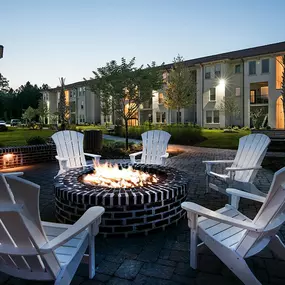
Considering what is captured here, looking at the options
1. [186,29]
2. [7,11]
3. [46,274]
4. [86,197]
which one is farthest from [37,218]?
[186,29]

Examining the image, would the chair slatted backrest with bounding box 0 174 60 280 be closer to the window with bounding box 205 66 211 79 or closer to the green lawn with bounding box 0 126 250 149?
the green lawn with bounding box 0 126 250 149

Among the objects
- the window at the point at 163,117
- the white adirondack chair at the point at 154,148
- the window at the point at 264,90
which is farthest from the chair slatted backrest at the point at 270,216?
the window at the point at 163,117

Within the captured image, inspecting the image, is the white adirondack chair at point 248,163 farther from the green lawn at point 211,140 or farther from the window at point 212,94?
the window at point 212,94

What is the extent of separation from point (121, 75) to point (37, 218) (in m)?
10.3

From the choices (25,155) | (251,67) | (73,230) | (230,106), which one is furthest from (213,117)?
(73,230)

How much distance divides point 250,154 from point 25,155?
674 cm

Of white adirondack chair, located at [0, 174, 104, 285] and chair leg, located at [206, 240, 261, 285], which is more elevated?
white adirondack chair, located at [0, 174, 104, 285]

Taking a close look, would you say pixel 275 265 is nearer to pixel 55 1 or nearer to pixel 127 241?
pixel 127 241

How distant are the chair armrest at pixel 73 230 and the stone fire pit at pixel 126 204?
2.36ft

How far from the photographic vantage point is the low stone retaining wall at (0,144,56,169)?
7.81m

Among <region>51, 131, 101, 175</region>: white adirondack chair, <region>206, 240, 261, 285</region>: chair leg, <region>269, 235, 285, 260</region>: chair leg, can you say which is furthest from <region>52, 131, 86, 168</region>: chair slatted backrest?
<region>269, 235, 285, 260</region>: chair leg

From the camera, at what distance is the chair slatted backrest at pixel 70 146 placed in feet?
17.7

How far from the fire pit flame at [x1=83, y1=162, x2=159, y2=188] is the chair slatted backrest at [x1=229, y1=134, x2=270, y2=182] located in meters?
1.61

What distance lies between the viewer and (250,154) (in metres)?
4.61
